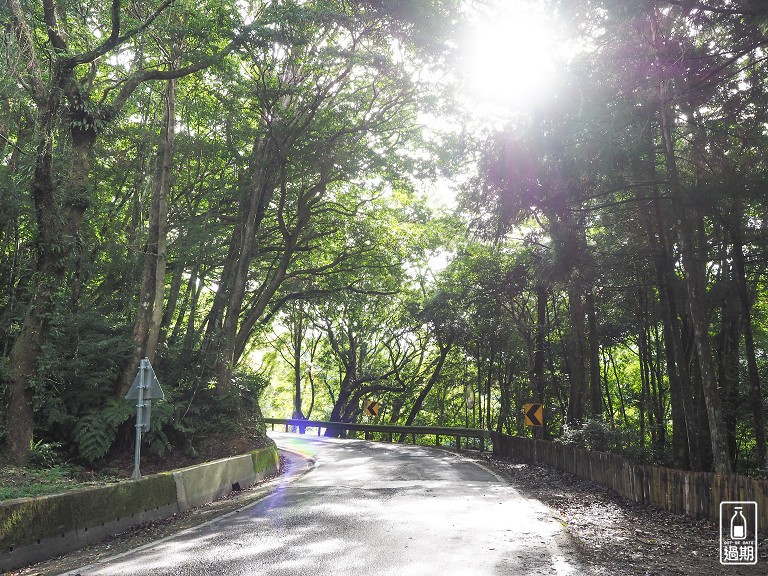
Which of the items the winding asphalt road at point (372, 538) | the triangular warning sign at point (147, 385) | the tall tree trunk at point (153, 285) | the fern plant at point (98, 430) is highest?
the tall tree trunk at point (153, 285)

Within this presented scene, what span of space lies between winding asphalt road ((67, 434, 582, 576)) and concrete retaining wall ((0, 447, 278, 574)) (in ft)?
2.64

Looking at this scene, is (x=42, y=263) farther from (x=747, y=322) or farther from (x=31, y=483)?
(x=747, y=322)

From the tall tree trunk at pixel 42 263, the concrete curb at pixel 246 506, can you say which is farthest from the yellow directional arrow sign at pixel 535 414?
the tall tree trunk at pixel 42 263

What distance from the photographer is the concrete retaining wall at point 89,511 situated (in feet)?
21.3

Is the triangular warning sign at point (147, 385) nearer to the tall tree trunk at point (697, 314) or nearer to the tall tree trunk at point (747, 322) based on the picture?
the tall tree trunk at point (697, 314)

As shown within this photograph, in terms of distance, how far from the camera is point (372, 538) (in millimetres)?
7527

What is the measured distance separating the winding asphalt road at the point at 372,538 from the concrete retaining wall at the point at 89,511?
0.80 meters

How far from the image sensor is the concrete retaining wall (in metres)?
6.50

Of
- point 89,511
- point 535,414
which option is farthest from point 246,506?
point 535,414

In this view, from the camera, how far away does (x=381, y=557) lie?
6.55m

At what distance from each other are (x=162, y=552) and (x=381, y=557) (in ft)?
8.51

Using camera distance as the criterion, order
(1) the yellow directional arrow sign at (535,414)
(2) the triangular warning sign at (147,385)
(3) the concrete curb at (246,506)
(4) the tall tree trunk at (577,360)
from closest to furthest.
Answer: (3) the concrete curb at (246,506) → (2) the triangular warning sign at (147,385) → (4) the tall tree trunk at (577,360) → (1) the yellow directional arrow sign at (535,414)

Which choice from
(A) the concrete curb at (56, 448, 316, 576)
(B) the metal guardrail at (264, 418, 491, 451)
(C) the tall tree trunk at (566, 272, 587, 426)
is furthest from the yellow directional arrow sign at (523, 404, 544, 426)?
(A) the concrete curb at (56, 448, 316, 576)

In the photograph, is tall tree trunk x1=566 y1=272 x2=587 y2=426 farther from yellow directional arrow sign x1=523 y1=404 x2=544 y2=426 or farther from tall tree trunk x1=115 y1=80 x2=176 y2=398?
tall tree trunk x1=115 y1=80 x2=176 y2=398
